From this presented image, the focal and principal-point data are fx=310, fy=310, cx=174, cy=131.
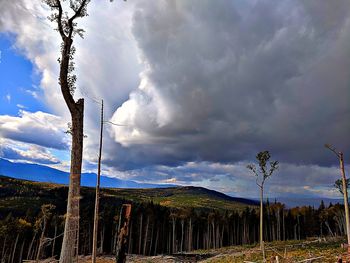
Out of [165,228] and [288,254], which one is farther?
[165,228]

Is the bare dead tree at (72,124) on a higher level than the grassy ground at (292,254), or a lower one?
higher

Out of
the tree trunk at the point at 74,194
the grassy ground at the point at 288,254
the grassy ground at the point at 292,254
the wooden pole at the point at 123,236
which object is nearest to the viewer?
the wooden pole at the point at 123,236

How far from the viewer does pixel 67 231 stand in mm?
8500

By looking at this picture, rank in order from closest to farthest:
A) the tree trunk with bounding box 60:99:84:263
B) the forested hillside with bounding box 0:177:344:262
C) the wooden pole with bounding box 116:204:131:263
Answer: the wooden pole with bounding box 116:204:131:263 < the tree trunk with bounding box 60:99:84:263 < the forested hillside with bounding box 0:177:344:262

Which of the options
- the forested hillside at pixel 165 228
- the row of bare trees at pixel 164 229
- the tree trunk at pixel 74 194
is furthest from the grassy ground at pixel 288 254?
the row of bare trees at pixel 164 229

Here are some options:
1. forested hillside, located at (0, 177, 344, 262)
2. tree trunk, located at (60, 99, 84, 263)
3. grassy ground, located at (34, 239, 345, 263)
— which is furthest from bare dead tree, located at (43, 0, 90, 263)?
forested hillside, located at (0, 177, 344, 262)

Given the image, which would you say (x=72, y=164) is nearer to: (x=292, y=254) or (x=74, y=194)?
(x=74, y=194)

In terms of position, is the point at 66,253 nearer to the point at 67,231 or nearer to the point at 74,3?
the point at 67,231

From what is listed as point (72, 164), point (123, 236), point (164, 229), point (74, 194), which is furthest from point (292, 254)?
point (164, 229)

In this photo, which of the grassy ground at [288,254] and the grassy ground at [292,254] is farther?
the grassy ground at [288,254]

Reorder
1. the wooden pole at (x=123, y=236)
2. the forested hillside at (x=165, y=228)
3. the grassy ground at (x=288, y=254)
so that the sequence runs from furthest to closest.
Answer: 1. the forested hillside at (x=165, y=228)
2. the grassy ground at (x=288, y=254)
3. the wooden pole at (x=123, y=236)

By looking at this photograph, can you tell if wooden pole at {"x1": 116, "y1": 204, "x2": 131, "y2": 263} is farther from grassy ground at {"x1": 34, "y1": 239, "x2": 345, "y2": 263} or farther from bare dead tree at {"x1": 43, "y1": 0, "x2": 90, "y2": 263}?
grassy ground at {"x1": 34, "y1": 239, "x2": 345, "y2": 263}

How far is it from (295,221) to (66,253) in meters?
94.8

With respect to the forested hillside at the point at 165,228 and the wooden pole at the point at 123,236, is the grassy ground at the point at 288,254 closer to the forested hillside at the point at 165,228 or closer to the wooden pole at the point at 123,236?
the wooden pole at the point at 123,236
